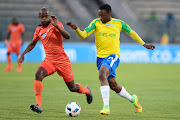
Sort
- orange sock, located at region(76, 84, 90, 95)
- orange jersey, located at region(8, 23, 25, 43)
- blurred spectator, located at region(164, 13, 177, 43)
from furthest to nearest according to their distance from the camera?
blurred spectator, located at region(164, 13, 177, 43), orange jersey, located at region(8, 23, 25, 43), orange sock, located at region(76, 84, 90, 95)

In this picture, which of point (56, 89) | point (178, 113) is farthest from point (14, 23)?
point (178, 113)

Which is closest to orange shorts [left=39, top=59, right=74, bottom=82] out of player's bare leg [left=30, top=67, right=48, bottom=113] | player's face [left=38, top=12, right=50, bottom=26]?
player's bare leg [left=30, top=67, right=48, bottom=113]

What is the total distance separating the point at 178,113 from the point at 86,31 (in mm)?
2287

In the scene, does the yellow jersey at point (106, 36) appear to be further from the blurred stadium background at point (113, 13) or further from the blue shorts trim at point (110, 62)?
the blurred stadium background at point (113, 13)

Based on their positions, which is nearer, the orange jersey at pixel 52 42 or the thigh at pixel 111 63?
the thigh at pixel 111 63

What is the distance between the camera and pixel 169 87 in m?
13.2

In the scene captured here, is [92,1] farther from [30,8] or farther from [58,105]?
[58,105]

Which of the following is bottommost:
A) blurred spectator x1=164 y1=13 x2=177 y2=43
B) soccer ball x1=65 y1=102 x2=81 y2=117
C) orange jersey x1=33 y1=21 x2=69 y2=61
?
soccer ball x1=65 y1=102 x2=81 y2=117

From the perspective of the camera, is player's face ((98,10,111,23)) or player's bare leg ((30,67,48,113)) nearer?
player's bare leg ((30,67,48,113))

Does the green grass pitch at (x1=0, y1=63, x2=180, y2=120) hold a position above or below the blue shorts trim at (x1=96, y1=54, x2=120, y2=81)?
below

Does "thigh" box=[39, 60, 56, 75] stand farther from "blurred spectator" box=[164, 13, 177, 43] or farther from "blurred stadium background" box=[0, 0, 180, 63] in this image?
"blurred spectator" box=[164, 13, 177, 43]

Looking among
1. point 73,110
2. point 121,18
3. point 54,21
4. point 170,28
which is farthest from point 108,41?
point 170,28

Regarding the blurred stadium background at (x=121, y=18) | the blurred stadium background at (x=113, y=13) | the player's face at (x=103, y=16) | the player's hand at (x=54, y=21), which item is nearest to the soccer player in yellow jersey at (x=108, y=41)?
the player's face at (x=103, y=16)

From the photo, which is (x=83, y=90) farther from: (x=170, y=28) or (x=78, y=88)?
(x=170, y=28)
